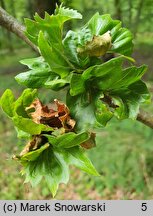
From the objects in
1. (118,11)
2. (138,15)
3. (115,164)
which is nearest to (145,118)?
(115,164)

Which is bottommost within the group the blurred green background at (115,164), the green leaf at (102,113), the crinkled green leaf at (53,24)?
the blurred green background at (115,164)

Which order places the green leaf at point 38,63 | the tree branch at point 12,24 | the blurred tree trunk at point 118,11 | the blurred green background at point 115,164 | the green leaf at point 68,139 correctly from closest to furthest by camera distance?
1. the green leaf at point 68,139
2. the green leaf at point 38,63
3. the tree branch at point 12,24
4. the blurred green background at point 115,164
5. the blurred tree trunk at point 118,11

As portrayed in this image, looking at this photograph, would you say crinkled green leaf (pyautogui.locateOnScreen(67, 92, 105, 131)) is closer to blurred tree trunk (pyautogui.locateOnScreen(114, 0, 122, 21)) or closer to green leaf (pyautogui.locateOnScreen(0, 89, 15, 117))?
green leaf (pyautogui.locateOnScreen(0, 89, 15, 117))

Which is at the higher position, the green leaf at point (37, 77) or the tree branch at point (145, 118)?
the green leaf at point (37, 77)

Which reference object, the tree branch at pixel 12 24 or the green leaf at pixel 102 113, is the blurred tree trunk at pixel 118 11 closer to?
the tree branch at pixel 12 24

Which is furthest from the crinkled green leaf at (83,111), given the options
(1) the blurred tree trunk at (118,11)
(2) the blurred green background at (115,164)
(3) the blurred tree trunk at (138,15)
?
(1) the blurred tree trunk at (118,11)

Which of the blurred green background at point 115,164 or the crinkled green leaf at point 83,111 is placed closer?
the crinkled green leaf at point 83,111

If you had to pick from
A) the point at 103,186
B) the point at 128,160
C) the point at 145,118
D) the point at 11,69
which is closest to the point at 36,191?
the point at 103,186

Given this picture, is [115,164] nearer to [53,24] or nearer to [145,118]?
[145,118]
